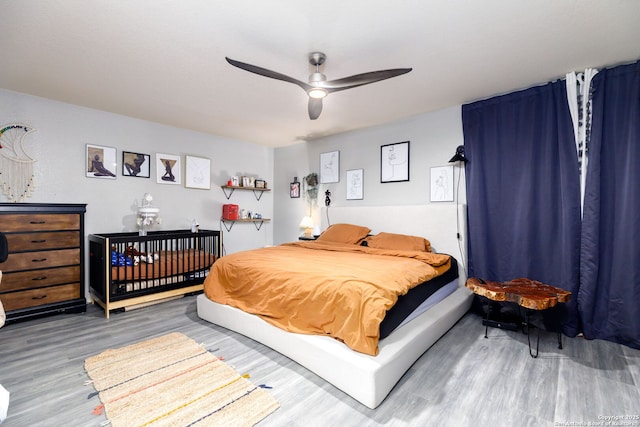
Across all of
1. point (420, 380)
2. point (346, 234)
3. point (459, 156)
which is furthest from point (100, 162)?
point (459, 156)

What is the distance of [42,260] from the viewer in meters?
3.01

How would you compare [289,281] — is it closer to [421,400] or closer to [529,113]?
[421,400]

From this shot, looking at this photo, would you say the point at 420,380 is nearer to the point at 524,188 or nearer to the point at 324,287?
the point at 324,287

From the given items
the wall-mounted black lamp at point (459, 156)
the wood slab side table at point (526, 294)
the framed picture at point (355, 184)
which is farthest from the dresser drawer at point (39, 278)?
the wall-mounted black lamp at point (459, 156)

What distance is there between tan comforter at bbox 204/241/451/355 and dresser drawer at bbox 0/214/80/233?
1.71 m

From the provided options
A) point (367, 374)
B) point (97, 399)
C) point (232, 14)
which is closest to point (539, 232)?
point (367, 374)

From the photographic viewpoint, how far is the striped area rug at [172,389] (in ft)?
5.32

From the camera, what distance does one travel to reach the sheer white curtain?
2.64 metres

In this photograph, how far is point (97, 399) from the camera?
179 cm

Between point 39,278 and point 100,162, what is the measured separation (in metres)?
1.48

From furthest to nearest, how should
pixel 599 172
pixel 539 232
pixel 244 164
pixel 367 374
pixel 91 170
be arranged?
pixel 244 164, pixel 91 170, pixel 539 232, pixel 599 172, pixel 367 374

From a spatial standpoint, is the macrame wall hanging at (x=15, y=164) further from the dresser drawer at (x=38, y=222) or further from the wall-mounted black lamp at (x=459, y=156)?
the wall-mounted black lamp at (x=459, y=156)

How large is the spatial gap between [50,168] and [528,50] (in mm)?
4906

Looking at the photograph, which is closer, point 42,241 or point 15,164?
point 42,241
